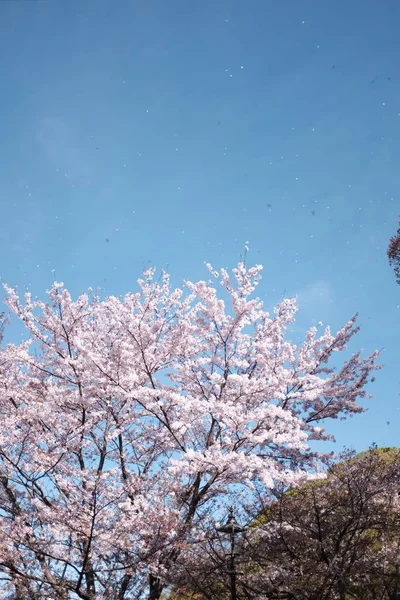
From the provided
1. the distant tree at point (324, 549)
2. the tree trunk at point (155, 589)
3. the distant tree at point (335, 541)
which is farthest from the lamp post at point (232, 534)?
the tree trunk at point (155, 589)

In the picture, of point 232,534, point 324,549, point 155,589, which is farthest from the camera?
point 155,589

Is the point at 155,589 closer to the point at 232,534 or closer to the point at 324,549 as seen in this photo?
the point at 232,534

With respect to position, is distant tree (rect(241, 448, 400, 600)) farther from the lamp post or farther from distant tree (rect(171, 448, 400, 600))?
the lamp post

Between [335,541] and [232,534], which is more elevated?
[232,534]

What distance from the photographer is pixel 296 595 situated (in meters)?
7.82

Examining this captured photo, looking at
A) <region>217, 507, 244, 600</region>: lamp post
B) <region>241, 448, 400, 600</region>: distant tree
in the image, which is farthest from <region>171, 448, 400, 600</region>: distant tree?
<region>217, 507, 244, 600</region>: lamp post

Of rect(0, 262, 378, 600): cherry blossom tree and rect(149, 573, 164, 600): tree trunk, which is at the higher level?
rect(0, 262, 378, 600): cherry blossom tree

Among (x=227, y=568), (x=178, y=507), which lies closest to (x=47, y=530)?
(x=178, y=507)

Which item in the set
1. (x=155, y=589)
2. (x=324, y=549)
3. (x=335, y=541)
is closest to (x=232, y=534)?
(x=324, y=549)

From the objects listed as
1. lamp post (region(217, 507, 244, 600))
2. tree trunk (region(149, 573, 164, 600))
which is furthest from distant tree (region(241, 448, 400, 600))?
tree trunk (region(149, 573, 164, 600))

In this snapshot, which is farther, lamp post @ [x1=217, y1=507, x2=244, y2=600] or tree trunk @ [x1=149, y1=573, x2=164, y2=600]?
tree trunk @ [x1=149, y1=573, x2=164, y2=600]

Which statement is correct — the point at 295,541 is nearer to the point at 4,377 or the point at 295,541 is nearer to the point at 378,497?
the point at 378,497

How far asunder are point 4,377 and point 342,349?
7864 mm

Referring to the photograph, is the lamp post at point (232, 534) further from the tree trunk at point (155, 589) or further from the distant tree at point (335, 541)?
the tree trunk at point (155, 589)
